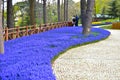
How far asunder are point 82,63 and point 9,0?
1167 centimetres

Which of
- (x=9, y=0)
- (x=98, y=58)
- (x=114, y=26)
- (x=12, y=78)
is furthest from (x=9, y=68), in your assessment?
(x=114, y=26)

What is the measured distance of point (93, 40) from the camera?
17.2m

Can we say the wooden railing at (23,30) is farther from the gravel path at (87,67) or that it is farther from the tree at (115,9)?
the tree at (115,9)

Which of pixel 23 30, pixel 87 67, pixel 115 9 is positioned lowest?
pixel 87 67

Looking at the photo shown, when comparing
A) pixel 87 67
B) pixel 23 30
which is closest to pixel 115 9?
pixel 23 30

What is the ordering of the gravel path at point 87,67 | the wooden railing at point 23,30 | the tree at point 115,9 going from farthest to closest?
the tree at point 115,9 → the wooden railing at point 23,30 → the gravel path at point 87,67

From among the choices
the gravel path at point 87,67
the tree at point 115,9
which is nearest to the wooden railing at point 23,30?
the gravel path at point 87,67

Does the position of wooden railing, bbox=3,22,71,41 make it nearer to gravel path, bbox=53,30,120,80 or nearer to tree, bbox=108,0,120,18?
gravel path, bbox=53,30,120,80

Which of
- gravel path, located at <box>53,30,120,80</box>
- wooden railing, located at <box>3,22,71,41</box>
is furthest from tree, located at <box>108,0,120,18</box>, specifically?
gravel path, located at <box>53,30,120,80</box>

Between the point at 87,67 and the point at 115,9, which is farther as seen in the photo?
the point at 115,9

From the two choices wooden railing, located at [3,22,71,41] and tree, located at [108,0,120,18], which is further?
tree, located at [108,0,120,18]

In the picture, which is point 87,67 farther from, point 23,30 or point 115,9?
point 115,9

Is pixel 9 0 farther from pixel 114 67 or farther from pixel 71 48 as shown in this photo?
pixel 114 67

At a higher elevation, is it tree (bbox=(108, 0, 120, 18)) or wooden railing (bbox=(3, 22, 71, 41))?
tree (bbox=(108, 0, 120, 18))
